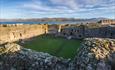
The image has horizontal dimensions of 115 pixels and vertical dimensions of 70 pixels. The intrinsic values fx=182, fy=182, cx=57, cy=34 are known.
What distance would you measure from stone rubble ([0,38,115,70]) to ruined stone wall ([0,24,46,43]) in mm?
10894

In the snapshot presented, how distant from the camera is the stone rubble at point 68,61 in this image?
477 centimetres

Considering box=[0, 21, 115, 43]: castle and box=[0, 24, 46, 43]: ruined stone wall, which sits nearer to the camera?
box=[0, 24, 46, 43]: ruined stone wall

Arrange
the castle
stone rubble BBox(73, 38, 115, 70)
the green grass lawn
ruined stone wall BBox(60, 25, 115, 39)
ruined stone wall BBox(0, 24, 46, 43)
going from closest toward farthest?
stone rubble BBox(73, 38, 115, 70)
the green grass lawn
ruined stone wall BBox(0, 24, 46, 43)
the castle
ruined stone wall BBox(60, 25, 115, 39)

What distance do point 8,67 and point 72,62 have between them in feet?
6.31

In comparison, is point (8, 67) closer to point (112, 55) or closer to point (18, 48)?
point (18, 48)

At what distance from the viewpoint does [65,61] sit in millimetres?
5242

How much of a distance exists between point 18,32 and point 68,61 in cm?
1534

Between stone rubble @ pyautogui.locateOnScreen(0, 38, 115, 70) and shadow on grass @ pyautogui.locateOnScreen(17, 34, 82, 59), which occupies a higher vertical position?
stone rubble @ pyautogui.locateOnScreen(0, 38, 115, 70)

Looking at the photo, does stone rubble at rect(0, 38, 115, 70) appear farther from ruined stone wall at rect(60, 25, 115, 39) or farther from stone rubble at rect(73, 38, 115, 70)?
ruined stone wall at rect(60, 25, 115, 39)

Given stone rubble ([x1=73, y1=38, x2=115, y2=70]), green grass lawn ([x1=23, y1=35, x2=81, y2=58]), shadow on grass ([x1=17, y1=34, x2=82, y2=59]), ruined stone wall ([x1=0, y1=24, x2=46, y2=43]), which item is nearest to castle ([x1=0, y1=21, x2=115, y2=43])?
ruined stone wall ([x1=0, y1=24, x2=46, y2=43])

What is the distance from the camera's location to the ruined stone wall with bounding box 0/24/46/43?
1707 cm

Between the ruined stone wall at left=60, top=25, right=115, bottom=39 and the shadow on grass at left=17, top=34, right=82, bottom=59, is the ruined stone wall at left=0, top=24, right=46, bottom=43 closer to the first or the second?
the shadow on grass at left=17, top=34, right=82, bottom=59

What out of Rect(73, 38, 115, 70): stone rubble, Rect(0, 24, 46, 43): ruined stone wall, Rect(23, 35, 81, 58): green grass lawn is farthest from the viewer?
Rect(0, 24, 46, 43): ruined stone wall

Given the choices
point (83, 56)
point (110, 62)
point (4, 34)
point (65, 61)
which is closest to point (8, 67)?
point (65, 61)
